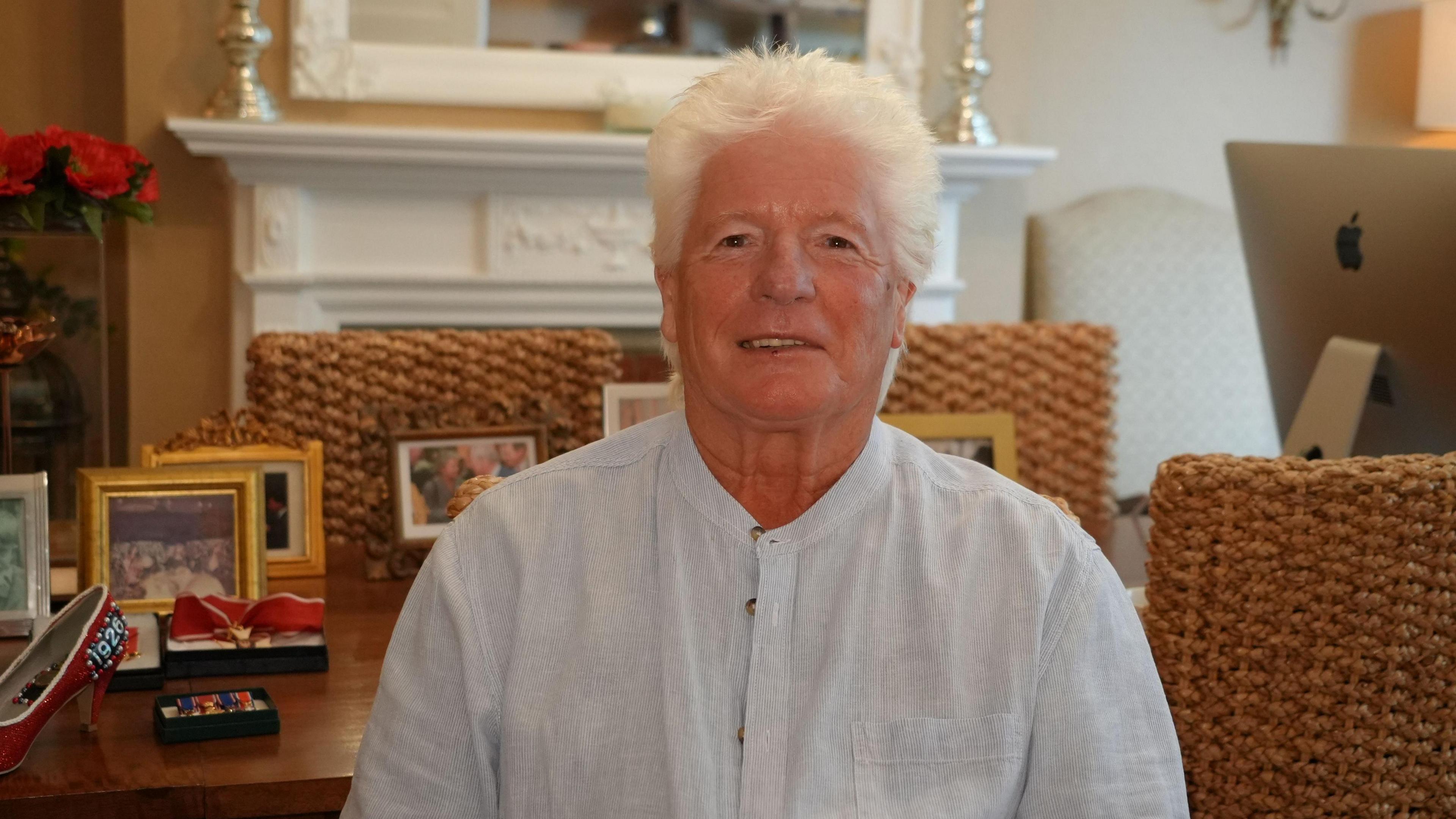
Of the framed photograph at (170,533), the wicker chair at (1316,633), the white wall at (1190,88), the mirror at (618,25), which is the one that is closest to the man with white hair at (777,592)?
the wicker chair at (1316,633)

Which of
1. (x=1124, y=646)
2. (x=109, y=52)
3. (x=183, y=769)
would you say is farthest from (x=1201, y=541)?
(x=109, y=52)

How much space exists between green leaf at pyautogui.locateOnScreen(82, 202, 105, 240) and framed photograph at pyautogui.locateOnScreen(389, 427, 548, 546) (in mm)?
433

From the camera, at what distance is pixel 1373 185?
163cm

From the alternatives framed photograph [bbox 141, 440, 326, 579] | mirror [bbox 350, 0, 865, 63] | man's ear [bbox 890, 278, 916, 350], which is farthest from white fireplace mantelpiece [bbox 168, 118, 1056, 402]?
man's ear [bbox 890, 278, 916, 350]

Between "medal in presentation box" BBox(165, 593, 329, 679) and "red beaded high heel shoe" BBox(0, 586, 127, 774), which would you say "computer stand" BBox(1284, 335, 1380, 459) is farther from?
"red beaded high heel shoe" BBox(0, 586, 127, 774)

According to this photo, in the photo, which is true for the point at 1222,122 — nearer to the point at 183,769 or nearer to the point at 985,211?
the point at 985,211

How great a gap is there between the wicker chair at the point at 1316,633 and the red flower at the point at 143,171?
127cm

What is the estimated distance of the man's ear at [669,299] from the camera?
124 cm

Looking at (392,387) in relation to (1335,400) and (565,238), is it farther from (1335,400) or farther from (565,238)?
(565,238)

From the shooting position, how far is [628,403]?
72.6 inches

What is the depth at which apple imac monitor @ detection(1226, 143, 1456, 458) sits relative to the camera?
158 centimetres

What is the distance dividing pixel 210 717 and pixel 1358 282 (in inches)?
55.5

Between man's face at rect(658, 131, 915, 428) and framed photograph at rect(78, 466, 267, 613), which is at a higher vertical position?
man's face at rect(658, 131, 915, 428)

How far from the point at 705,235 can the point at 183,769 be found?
62 cm
